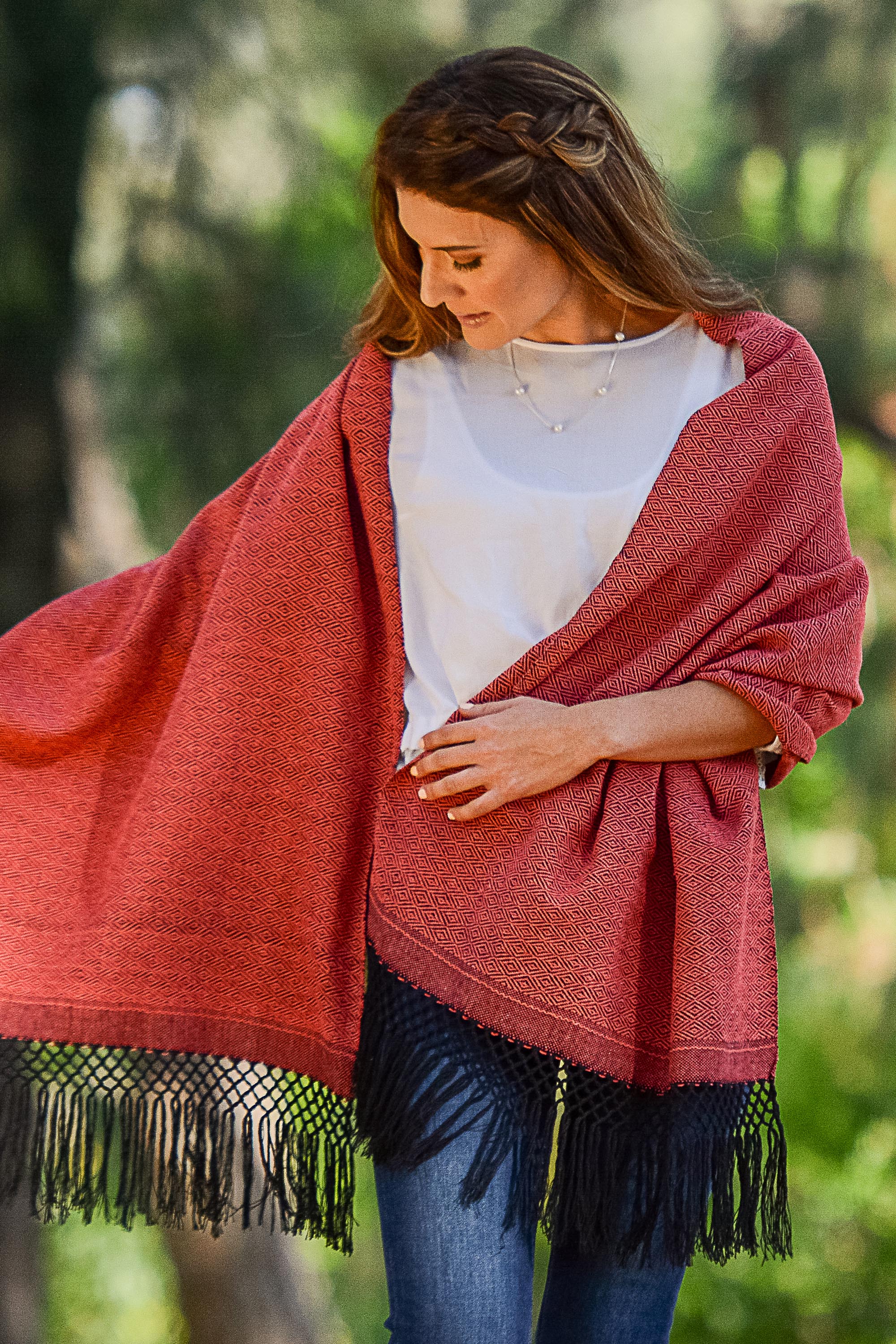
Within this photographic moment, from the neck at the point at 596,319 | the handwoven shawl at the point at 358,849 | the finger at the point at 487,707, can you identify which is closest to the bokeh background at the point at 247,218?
the neck at the point at 596,319

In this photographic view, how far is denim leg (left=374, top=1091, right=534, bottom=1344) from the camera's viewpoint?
1.29m

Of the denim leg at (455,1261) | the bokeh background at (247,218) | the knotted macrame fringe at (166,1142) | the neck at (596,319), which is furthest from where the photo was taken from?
the bokeh background at (247,218)

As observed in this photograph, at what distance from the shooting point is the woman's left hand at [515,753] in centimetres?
136

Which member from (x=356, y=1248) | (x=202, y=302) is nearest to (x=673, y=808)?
(x=202, y=302)

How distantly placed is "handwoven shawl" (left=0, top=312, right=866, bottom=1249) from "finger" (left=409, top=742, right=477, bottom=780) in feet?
0.14

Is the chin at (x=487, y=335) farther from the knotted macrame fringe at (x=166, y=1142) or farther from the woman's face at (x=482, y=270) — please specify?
the knotted macrame fringe at (x=166, y=1142)

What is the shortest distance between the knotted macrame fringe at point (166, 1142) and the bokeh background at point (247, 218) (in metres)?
1.95

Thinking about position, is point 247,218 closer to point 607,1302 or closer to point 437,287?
point 437,287

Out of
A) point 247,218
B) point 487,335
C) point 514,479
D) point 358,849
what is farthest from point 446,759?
point 247,218

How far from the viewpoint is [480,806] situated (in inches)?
53.9

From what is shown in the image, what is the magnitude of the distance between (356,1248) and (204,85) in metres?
4.93

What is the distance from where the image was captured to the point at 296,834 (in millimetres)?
1479

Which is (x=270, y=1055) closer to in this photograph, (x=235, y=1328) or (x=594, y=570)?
(x=594, y=570)

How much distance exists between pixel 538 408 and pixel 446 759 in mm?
398
